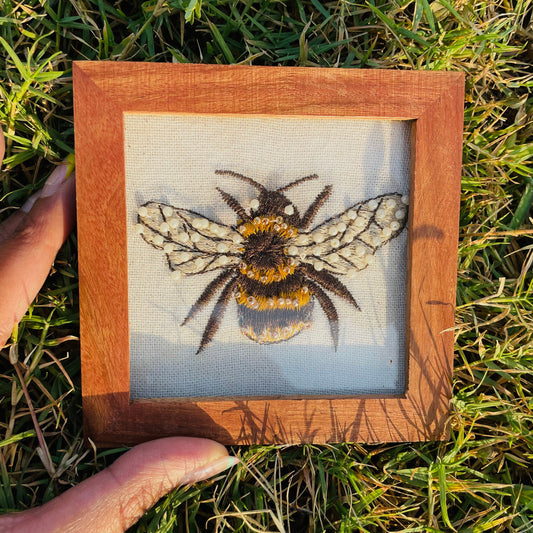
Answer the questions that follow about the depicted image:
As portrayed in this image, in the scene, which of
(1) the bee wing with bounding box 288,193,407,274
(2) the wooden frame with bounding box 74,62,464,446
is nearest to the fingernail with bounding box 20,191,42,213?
Result: (2) the wooden frame with bounding box 74,62,464,446

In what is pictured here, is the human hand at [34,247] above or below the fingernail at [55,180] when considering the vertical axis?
below

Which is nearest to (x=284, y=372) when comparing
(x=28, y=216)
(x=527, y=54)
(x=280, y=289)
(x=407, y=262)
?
(x=280, y=289)

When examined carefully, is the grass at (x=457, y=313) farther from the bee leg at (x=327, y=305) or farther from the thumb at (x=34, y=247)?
the bee leg at (x=327, y=305)

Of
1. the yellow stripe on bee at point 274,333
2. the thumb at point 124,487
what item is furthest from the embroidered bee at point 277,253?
the thumb at point 124,487

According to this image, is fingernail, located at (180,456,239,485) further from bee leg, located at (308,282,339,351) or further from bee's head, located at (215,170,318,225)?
bee's head, located at (215,170,318,225)

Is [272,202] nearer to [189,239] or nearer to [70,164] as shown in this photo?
[189,239]

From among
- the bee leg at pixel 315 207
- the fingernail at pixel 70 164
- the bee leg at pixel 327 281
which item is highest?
the fingernail at pixel 70 164
